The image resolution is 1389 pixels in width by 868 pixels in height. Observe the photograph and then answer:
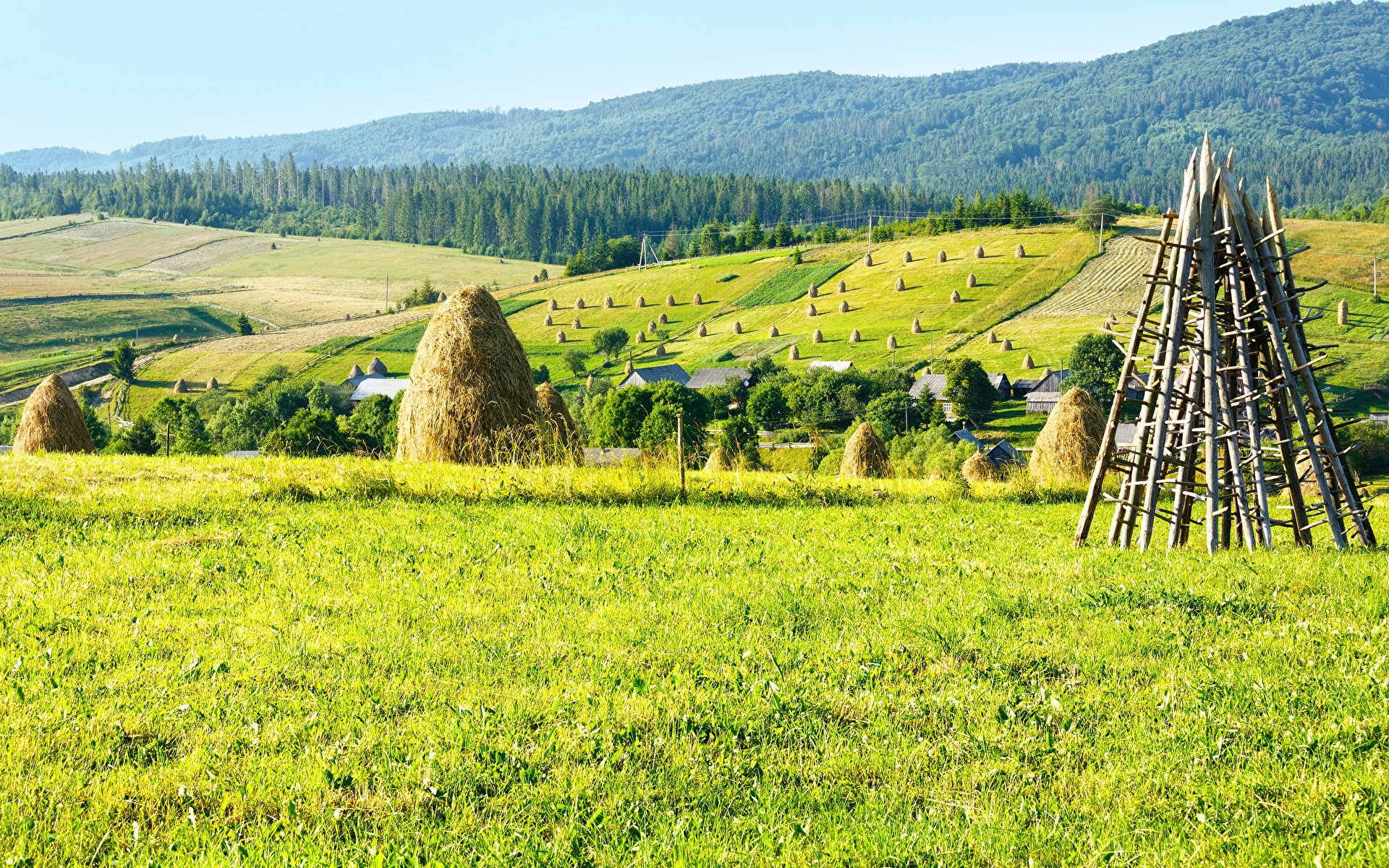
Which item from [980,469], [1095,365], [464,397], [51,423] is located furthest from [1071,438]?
[1095,365]

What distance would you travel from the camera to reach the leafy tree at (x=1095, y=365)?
257 ft

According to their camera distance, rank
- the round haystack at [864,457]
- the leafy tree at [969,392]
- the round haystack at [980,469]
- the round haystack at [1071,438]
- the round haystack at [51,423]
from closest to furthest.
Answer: the round haystack at [51,423], the round haystack at [1071,438], the round haystack at [980,469], the round haystack at [864,457], the leafy tree at [969,392]

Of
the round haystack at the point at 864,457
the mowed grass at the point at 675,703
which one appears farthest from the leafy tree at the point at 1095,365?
the mowed grass at the point at 675,703

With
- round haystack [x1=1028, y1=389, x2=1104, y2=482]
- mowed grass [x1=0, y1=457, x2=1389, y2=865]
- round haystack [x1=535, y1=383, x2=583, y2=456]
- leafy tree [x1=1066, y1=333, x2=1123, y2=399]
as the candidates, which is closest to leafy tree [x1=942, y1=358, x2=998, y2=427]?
leafy tree [x1=1066, y1=333, x2=1123, y2=399]

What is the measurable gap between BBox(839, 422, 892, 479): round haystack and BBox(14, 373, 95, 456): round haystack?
23.3 metres

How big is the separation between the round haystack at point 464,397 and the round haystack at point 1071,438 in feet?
56.9

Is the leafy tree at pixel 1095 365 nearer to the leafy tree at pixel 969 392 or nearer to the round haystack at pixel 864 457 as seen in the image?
the leafy tree at pixel 969 392

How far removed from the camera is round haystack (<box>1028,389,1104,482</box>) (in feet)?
98.6

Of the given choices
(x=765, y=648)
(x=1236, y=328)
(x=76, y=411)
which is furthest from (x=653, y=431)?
(x=765, y=648)

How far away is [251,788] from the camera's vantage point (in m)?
4.54

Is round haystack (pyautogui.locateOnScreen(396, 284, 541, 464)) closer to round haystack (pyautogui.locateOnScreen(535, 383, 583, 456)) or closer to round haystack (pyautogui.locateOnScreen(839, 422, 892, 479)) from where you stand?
round haystack (pyautogui.locateOnScreen(535, 383, 583, 456))

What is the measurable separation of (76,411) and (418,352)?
38.5ft

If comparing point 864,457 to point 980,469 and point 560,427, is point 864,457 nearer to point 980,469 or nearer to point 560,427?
point 980,469

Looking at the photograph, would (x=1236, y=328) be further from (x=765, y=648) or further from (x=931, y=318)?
(x=931, y=318)
